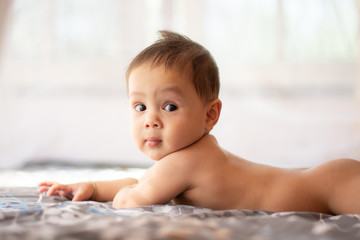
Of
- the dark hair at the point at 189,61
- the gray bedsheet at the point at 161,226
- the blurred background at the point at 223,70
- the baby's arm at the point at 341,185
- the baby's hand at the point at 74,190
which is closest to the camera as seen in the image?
the gray bedsheet at the point at 161,226

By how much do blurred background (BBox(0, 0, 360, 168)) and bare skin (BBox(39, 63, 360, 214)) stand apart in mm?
1258

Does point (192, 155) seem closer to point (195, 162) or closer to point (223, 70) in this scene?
point (195, 162)

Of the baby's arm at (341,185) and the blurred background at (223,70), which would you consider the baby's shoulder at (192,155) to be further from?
the blurred background at (223,70)

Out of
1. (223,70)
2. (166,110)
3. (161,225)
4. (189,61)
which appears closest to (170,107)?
(166,110)

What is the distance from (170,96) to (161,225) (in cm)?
47

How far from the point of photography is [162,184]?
3.63 feet

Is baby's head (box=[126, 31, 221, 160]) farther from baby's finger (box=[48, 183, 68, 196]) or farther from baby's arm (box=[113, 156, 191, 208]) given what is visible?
baby's finger (box=[48, 183, 68, 196])

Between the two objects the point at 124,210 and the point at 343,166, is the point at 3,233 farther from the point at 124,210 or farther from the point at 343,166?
the point at 343,166

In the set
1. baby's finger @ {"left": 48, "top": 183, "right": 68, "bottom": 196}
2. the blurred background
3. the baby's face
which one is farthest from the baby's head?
the blurred background

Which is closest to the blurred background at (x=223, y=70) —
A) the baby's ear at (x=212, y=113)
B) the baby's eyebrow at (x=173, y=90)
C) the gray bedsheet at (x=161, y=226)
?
the baby's ear at (x=212, y=113)

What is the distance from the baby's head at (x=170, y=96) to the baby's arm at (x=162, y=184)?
0.17 feet

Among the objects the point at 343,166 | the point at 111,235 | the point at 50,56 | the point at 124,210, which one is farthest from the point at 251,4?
the point at 111,235

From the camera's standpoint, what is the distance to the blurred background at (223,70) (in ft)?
7.84

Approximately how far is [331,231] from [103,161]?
1.83 meters
